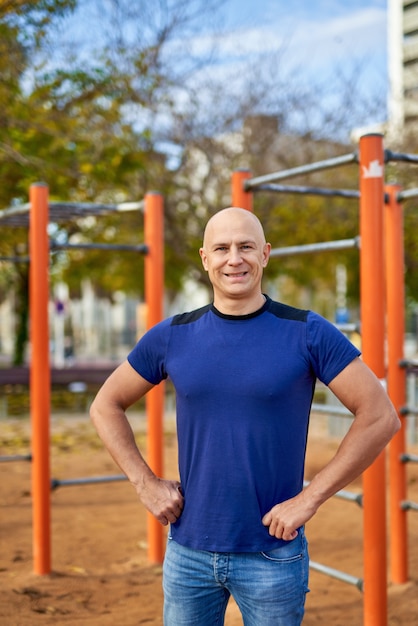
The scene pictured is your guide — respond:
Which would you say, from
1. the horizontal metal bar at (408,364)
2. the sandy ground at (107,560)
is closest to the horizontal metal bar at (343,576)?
the sandy ground at (107,560)

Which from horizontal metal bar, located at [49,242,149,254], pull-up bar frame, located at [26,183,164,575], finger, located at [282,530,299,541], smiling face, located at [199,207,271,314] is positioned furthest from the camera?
horizontal metal bar, located at [49,242,149,254]

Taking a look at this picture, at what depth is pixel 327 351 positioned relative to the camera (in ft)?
6.68

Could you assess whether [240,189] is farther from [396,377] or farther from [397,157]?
[396,377]

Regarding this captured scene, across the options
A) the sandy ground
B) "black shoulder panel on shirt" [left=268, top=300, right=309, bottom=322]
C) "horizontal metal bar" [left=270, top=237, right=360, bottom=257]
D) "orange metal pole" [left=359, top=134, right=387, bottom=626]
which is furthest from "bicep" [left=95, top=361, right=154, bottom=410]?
the sandy ground

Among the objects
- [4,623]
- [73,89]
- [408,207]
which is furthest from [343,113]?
[4,623]

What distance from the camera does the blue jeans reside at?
6.68 feet

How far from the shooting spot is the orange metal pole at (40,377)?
439cm

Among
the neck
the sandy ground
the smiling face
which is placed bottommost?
the sandy ground

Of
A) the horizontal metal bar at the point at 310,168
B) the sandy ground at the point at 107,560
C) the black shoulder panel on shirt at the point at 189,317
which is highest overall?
the horizontal metal bar at the point at 310,168

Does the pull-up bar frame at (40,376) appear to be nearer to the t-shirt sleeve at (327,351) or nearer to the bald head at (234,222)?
the bald head at (234,222)

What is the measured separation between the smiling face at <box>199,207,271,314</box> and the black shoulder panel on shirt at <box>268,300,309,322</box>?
0.04 meters

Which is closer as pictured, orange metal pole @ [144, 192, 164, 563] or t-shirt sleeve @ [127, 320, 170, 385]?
t-shirt sleeve @ [127, 320, 170, 385]

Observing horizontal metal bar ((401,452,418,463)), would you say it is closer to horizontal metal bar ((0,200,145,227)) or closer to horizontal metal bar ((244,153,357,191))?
horizontal metal bar ((244,153,357,191))

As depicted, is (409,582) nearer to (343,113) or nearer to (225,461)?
(225,461)
